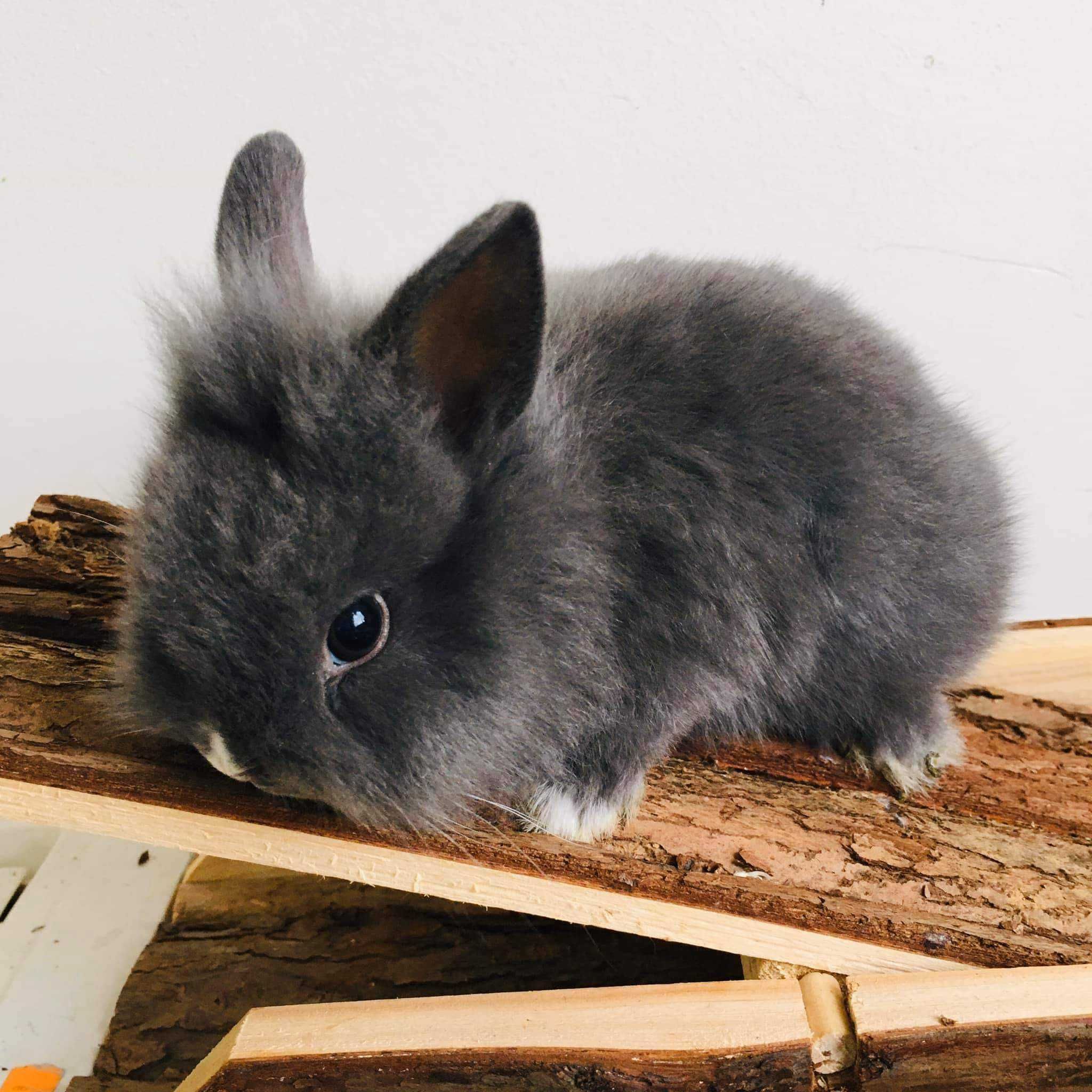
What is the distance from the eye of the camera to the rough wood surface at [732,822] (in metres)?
1.40

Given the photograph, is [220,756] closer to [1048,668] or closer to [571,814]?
[571,814]

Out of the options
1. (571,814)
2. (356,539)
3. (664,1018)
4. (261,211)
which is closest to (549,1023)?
(664,1018)

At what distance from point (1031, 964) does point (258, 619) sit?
1228 millimetres

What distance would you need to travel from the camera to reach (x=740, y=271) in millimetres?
1639

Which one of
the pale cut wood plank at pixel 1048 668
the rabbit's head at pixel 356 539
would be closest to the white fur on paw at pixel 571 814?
the rabbit's head at pixel 356 539

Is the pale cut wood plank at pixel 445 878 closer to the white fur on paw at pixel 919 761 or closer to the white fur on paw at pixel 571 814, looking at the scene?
the white fur on paw at pixel 571 814

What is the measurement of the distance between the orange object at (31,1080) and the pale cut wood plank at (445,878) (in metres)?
0.76

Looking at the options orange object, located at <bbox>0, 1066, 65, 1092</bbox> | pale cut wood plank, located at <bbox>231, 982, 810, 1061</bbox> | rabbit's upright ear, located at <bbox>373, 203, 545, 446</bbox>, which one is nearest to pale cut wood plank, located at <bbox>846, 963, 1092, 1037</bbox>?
pale cut wood plank, located at <bbox>231, 982, 810, 1061</bbox>

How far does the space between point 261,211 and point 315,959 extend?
133 cm

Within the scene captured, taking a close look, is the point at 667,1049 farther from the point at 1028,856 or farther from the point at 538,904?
the point at 1028,856

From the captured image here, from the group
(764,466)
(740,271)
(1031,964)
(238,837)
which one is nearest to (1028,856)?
(1031,964)

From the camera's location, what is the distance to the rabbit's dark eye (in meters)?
1.21

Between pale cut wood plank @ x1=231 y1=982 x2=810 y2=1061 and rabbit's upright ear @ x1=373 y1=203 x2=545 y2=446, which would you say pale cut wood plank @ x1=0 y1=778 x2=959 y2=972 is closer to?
pale cut wood plank @ x1=231 y1=982 x2=810 y2=1061

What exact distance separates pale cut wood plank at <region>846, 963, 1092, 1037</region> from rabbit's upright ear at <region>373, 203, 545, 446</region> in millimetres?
956
